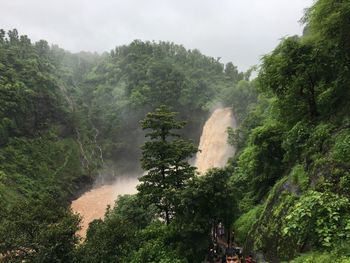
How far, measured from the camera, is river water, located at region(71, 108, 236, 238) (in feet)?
185

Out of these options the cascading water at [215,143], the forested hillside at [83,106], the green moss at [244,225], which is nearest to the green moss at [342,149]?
the green moss at [244,225]

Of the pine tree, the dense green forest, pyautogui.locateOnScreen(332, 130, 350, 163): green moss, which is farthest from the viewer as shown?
the pine tree

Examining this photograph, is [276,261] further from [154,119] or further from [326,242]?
[154,119]

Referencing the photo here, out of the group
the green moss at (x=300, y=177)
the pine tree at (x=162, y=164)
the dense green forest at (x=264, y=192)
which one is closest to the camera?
the dense green forest at (x=264, y=192)

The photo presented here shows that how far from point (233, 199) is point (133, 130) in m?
61.0

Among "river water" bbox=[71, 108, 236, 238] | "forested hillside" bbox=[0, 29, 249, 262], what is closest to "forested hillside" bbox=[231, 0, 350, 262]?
"forested hillside" bbox=[0, 29, 249, 262]

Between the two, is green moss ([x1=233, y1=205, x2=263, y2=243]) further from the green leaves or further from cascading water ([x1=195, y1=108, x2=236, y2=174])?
cascading water ([x1=195, y1=108, x2=236, y2=174])

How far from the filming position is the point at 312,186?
15.6m

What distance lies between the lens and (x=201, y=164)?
198 ft

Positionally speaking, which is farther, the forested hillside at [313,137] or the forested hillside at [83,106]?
the forested hillside at [83,106]

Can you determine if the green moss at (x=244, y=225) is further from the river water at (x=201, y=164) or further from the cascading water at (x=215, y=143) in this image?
the river water at (x=201, y=164)

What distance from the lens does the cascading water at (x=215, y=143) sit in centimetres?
6003

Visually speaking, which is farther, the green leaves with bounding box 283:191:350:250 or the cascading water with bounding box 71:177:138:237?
the cascading water with bounding box 71:177:138:237

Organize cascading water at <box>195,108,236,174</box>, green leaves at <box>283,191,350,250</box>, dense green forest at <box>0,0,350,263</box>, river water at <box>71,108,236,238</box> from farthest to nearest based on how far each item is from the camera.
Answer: cascading water at <box>195,108,236,174</box>, river water at <box>71,108,236,238</box>, dense green forest at <box>0,0,350,263</box>, green leaves at <box>283,191,350,250</box>
